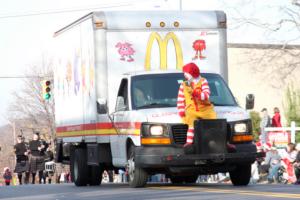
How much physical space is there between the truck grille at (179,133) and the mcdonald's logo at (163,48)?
2.33 meters

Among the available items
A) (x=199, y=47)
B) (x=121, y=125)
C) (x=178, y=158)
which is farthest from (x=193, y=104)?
(x=199, y=47)

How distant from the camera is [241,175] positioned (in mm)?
17719

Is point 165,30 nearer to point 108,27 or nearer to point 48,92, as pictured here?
point 108,27

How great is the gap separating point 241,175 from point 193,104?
1860mm

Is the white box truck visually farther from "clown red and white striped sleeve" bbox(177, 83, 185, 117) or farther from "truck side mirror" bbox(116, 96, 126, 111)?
"clown red and white striped sleeve" bbox(177, 83, 185, 117)

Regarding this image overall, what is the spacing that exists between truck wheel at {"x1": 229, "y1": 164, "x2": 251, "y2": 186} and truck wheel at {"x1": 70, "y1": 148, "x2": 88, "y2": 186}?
3.68m

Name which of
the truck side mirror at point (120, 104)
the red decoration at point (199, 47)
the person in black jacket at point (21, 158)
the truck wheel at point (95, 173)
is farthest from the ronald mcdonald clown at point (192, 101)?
the person in black jacket at point (21, 158)

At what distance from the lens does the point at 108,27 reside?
18.9 meters

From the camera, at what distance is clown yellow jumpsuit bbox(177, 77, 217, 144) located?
16.6 meters

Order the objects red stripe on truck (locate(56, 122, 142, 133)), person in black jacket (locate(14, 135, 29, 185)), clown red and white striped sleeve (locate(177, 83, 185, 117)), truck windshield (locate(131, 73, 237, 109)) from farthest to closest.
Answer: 1. person in black jacket (locate(14, 135, 29, 185))
2. truck windshield (locate(131, 73, 237, 109))
3. red stripe on truck (locate(56, 122, 142, 133))
4. clown red and white striped sleeve (locate(177, 83, 185, 117))

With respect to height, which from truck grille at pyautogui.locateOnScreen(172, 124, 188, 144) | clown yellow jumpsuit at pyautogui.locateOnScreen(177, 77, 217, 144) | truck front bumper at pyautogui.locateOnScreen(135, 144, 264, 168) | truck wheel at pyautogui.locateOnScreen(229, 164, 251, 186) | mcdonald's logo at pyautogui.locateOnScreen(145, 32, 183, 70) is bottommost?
truck wheel at pyautogui.locateOnScreen(229, 164, 251, 186)

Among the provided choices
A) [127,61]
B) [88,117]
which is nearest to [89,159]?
[88,117]

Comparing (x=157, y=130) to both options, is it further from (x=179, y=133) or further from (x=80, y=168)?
(x=80, y=168)

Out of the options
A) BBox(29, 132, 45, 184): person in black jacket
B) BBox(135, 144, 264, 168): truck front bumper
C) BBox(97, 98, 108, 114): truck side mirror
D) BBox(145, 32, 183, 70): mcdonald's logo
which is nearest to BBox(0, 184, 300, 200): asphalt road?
BBox(135, 144, 264, 168): truck front bumper
